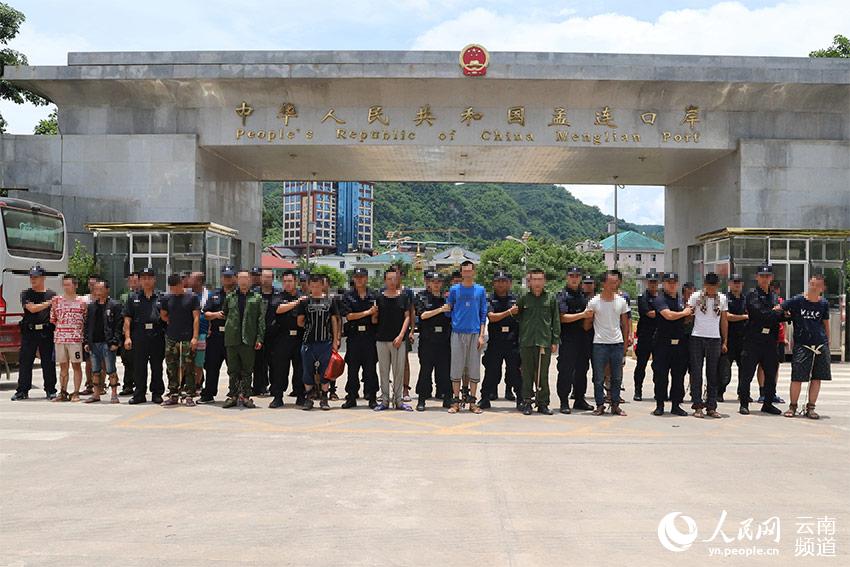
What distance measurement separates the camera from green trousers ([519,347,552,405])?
29.0 feet

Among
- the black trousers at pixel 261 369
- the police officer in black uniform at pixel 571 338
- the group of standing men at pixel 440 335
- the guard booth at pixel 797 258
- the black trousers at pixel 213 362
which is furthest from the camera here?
the guard booth at pixel 797 258

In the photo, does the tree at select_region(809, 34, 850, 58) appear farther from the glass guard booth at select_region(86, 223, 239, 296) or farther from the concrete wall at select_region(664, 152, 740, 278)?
the glass guard booth at select_region(86, 223, 239, 296)

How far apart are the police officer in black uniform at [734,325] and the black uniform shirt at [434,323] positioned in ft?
11.5

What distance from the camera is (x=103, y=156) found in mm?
19219

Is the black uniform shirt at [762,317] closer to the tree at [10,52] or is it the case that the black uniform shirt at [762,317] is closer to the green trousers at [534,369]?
the green trousers at [534,369]

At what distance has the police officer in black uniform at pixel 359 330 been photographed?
29.9 feet

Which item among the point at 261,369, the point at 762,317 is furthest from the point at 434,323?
the point at 762,317

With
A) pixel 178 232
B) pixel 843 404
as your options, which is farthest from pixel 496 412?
pixel 178 232

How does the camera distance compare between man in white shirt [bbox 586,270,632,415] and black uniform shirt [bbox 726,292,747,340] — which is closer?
man in white shirt [bbox 586,270,632,415]

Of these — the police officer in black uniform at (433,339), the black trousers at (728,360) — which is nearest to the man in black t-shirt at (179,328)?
the police officer in black uniform at (433,339)

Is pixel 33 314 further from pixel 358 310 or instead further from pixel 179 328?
pixel 358 310

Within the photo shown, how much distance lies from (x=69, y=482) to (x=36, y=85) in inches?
652

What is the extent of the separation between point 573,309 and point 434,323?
5.68 ft

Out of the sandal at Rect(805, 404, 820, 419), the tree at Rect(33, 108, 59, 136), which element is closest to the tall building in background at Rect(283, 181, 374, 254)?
the tree at Rect(33, 108, 59, 136)
